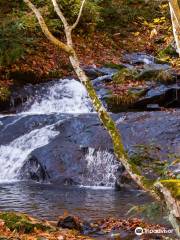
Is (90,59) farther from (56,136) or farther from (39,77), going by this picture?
(56,136)

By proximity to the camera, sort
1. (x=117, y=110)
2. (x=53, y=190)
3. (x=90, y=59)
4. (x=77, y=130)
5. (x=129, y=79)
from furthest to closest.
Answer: (x=90, y=59) < (x=129, y=79) < (x=117, y=110) < (x=77, y=130) < (x=53, y=190)

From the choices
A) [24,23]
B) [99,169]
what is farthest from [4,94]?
[99,169]

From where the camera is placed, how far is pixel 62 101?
16734 millimetres

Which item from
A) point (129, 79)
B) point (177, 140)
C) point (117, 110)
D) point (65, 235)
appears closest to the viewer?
point (65, 235)

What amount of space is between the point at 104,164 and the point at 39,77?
6492 millimetres

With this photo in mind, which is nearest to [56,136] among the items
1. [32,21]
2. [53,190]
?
[53,190]

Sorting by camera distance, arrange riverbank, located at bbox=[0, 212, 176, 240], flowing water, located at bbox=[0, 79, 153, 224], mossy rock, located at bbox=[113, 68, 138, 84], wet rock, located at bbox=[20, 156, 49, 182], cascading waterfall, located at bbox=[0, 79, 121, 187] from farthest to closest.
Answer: mossy rock, located at bbox=[113, 68, 138, 84] < wet rock, located at bbox=[20, 156, 49, 182] < cascading waterfall, located at bbox=[0, 79, 121, 187] < flowing water, located at bbox=[0, 79, 153, 224] < riverbank, located at bbox=[0, 212, 176, 240]

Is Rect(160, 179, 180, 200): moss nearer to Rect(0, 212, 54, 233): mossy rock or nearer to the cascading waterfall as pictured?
Rect(0, 212, 54, 233): mossy rock

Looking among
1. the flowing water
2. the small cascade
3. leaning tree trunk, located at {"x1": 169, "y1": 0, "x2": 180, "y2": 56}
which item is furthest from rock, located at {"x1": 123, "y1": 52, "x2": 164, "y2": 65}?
leaning tree trunk, located at {"x1": 169, "y1": 0, "x2": 180, "y2": 56}

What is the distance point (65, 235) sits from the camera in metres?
6.90

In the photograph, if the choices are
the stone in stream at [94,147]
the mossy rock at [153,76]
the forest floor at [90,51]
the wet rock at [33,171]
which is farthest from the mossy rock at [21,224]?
the mossy rock at [153,76]

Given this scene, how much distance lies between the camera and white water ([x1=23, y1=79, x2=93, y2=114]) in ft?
53.9

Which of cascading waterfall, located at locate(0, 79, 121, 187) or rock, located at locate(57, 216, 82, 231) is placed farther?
cascading waterfall, located at locate(0, 79, 121, 187)

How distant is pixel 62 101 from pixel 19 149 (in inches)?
144
